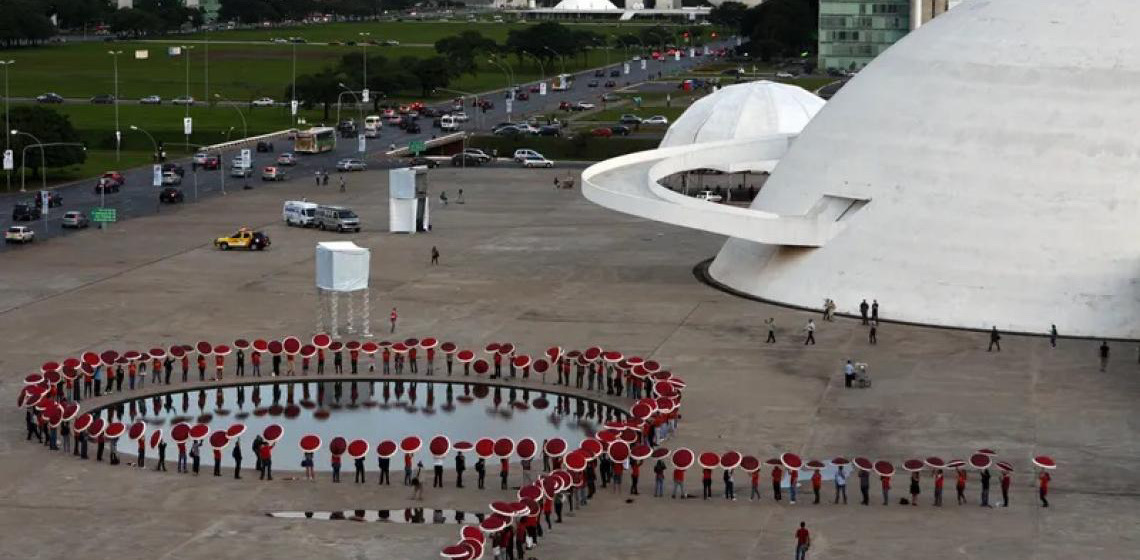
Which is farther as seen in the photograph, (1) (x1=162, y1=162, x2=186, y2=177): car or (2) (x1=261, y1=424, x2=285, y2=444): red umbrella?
(1) (x1=162, y1=162, x2=186, y2=177): car

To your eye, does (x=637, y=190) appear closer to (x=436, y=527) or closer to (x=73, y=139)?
(x=436, y=527)

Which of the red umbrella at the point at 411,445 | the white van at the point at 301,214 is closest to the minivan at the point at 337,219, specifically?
the white van at the point at 301,214

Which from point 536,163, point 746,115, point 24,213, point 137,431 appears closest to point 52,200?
point 24,213

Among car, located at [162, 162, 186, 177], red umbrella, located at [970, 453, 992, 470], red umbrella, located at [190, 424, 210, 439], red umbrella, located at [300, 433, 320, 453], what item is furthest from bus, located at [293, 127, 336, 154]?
red umbrella, located at [970, 453, 992, 470]

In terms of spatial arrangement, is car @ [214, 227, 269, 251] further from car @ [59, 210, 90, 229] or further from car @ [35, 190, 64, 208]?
car @ [35, 190, 64, 208]

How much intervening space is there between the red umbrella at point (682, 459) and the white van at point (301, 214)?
5753cm

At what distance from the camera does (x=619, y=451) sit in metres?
57.0

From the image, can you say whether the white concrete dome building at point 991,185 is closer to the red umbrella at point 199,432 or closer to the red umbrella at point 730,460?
the red umbrella at point 730,460

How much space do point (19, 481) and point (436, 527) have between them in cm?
1167

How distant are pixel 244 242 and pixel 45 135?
39.2 m

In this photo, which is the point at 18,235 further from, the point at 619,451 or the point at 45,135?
the point at 619,451

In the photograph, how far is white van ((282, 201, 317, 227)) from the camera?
112 m

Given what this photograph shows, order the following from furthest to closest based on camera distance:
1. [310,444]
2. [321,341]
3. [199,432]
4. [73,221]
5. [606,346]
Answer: [73,221] < [606,346] < [321,341] < [199,432] < [310,444]

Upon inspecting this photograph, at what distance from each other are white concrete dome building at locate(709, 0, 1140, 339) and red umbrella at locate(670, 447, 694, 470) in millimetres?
26555
